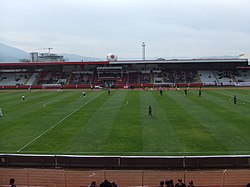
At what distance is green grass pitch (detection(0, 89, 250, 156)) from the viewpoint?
21812 millimetres

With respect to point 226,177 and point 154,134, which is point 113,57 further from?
point 226,177

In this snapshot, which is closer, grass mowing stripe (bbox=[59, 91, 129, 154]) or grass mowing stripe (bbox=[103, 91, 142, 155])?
grass mowing stripe (bbox=[103, 91, 142, 155])

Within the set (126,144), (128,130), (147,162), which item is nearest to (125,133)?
(128,130)

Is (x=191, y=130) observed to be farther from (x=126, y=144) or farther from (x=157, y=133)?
(x=126, y=144)

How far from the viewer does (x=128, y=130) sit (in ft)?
89.2

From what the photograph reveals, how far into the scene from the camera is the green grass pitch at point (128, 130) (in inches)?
859

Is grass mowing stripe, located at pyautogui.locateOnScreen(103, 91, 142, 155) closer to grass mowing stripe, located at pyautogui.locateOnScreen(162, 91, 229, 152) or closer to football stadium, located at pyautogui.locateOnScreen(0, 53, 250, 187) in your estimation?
football stadium, located at pyautogui.locateOnScreen(0, 53, 250, 187)

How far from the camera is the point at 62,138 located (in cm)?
2503

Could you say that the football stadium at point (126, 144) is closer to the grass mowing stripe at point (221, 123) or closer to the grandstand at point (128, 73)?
the grass mowing stripe at point (221, 123)

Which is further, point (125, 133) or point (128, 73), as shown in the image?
point (128, 73)

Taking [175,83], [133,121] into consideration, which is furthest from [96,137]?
[175,83]

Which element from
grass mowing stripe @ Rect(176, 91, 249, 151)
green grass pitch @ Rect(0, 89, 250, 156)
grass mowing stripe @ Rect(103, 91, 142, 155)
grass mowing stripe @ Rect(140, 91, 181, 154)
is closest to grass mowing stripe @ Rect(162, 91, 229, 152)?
green grass pitch @ Rect(0, 89, 250, 156)

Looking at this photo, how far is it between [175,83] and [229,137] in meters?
56.5

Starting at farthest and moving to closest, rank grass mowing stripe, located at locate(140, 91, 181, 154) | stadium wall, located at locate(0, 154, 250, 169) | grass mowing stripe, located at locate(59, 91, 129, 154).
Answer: grass mowing stripe, located at locate(59, 91, 129, 154) < grass mowing stripe, located at locate(140, 91, 181, 154) < stadium wall, located at locate(0, 154, 250, 169)
